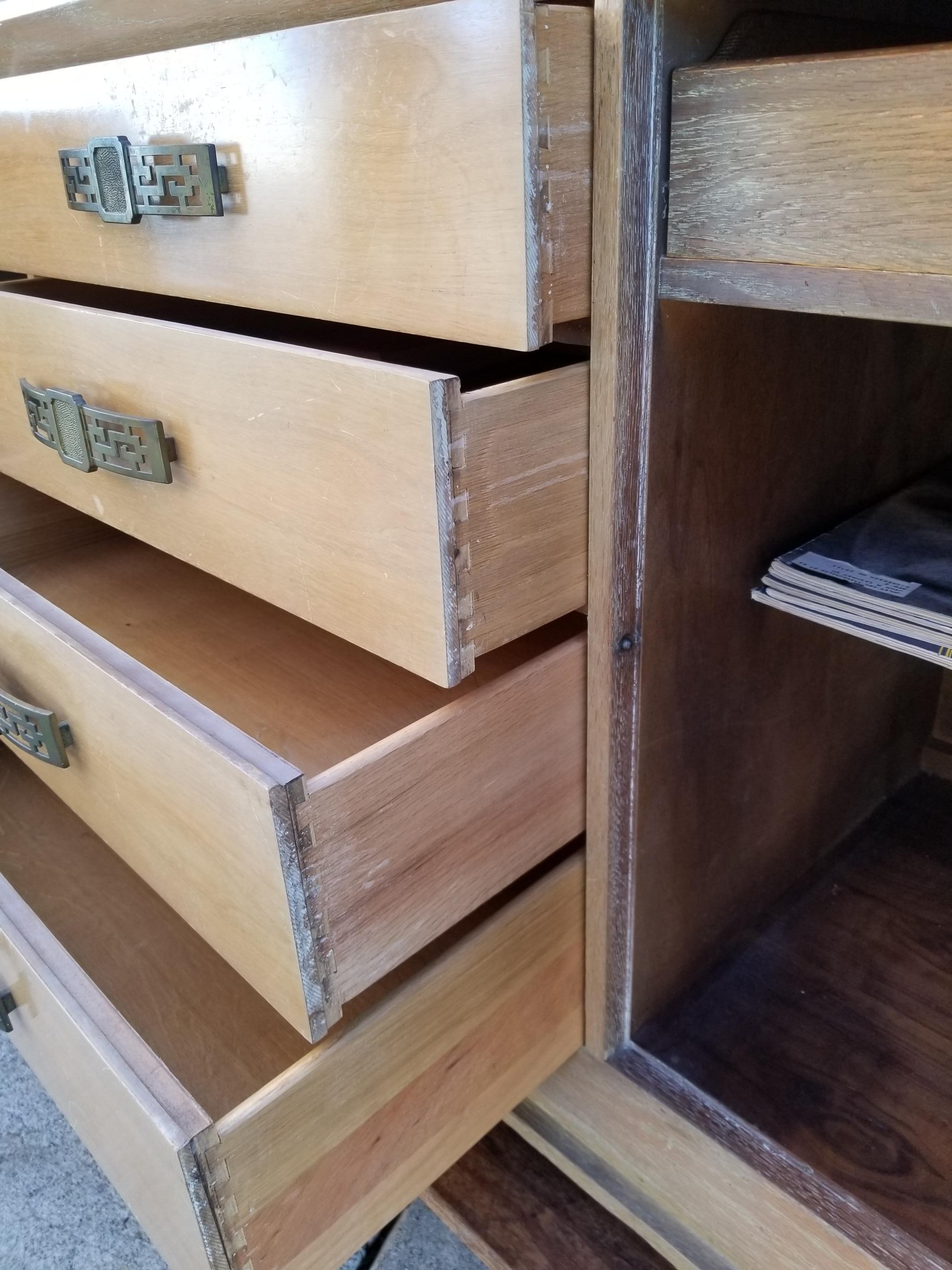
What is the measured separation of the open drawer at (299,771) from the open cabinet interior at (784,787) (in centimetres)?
8

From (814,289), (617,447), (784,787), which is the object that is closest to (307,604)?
(617,447)

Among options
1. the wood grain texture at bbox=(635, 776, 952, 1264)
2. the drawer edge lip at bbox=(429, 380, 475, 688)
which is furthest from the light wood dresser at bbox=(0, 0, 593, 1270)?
the wood grain texture at bbox=(635, 776, 952, 1264)

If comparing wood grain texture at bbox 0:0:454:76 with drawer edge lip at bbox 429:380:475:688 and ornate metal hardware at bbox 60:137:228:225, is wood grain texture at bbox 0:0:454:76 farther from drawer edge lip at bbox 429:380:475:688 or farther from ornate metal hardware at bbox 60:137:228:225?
drawer edge lip at bbox 429:380:475:688

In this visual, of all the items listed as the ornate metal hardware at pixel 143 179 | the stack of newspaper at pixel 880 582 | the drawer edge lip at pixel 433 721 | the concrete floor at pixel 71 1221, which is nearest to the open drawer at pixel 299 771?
the drawer edge lip at pixel 433 721

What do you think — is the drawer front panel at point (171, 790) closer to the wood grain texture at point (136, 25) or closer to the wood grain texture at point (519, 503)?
the wood grain texture at point (519, 503)

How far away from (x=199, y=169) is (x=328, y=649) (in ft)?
0.97

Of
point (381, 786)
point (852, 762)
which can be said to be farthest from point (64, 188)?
point (852, 762)

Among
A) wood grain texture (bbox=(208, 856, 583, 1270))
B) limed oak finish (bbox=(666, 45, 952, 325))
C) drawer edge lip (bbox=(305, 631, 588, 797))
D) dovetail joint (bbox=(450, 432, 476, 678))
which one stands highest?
limed oak finish (bbox=(666, 45, 952, 325))

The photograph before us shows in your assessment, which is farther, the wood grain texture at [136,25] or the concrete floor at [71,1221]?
the concrete floor at [71,1221]

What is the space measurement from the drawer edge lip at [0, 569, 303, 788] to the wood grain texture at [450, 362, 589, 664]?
3.9 inches

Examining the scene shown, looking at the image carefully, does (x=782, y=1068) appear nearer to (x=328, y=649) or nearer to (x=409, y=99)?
(x=328, y=649)

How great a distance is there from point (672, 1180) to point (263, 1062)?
27 cm

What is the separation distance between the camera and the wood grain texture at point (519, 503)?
1.30 feet

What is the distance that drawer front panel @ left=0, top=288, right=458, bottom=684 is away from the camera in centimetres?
39
